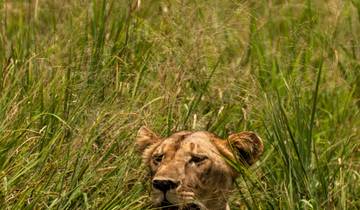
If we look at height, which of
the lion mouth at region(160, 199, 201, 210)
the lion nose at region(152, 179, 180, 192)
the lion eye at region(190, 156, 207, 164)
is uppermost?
the lion nose at region(152, 179, 180, 192)

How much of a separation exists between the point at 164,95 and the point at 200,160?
2.88 ft

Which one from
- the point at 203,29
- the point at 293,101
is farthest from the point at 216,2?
the point at 293,101

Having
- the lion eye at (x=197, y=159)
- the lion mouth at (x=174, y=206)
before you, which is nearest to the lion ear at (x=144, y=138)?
the lion eye at (x=197, y=159)

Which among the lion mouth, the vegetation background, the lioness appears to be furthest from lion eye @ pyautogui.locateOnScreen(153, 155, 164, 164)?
the lion mouth

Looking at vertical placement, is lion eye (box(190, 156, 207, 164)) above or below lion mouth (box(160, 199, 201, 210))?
above

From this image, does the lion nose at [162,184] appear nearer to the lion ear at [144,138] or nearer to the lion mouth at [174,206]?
the lion mouth at [174,206]

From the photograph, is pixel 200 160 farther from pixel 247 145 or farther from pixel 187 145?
pixel 247 145

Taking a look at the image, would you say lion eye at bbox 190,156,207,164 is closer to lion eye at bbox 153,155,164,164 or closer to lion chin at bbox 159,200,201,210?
lion eye at bbox 153,155,164,164

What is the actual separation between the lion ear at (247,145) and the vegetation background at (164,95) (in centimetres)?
8

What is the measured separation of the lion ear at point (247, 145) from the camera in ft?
21.1

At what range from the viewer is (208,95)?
24.5 feet

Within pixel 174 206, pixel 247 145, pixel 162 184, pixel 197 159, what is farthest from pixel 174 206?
pixel 247 145

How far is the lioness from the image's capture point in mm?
6203

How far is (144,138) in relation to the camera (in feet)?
21.7
